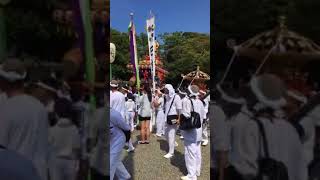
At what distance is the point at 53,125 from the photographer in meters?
2.17

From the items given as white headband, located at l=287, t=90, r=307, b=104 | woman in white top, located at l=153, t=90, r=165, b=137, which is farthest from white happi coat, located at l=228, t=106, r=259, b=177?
woman in white top, located at l=153, t=90, r=165, b=137

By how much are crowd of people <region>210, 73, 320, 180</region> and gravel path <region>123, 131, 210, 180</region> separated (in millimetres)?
4384

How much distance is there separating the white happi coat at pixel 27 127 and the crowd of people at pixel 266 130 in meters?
0.89

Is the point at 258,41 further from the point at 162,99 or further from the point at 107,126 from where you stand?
the point at 162,99

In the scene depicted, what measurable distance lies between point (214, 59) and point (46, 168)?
1.02 meters

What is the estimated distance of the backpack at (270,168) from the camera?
225 cm

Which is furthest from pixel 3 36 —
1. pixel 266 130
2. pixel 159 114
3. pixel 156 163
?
pixel 159 114

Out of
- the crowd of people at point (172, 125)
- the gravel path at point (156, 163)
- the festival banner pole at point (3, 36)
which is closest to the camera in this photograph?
the festival banner pole at point (3, 36)

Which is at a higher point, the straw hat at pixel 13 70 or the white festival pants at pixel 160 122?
the straw hat at pixel 13 70

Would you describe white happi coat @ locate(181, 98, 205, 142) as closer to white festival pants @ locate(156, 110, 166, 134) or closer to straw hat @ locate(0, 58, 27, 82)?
straw hat @ locate(0, 58, 27, 82)

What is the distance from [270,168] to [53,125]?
1.19m

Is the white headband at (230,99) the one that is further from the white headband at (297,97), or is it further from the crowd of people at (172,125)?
the crowd of people at (172,125)

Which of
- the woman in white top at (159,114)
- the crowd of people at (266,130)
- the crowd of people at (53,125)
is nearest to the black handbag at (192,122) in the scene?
the crowd of people at (266,130)

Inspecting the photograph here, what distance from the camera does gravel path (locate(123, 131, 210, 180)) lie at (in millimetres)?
6773
